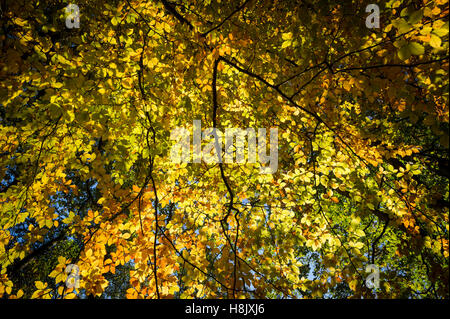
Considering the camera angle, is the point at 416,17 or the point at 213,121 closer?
the point at 416,17

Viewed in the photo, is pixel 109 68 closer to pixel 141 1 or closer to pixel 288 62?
pixel 141 1

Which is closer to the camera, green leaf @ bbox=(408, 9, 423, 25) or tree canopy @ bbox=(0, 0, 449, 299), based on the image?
green leaf @ bbox=(408, 9, 423, 25)

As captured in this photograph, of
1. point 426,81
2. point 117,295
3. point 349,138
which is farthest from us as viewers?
point 117,295

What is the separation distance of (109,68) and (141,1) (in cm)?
96

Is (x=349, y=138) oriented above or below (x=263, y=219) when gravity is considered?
above

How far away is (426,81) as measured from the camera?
197 centimetres

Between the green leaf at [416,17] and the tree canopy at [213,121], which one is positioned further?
the tree canopy at [213,121]

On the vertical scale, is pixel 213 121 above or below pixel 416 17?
above

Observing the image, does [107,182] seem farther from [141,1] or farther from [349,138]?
[349,138]
